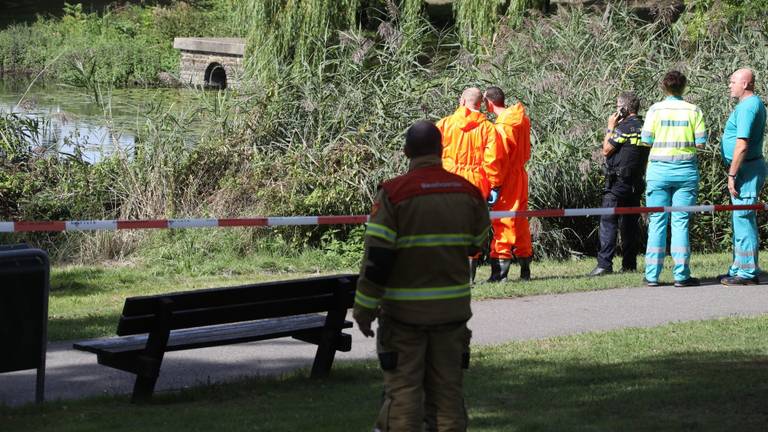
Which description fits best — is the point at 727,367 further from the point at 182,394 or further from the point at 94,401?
the point at 94,401

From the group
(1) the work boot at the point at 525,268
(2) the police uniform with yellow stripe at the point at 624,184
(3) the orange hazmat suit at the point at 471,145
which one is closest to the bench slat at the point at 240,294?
(3) the orange hazmat suit at the point at 471,145

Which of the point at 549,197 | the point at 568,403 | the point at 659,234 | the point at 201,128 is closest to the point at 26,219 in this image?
the point at 201,128

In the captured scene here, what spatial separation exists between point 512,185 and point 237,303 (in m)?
4.79

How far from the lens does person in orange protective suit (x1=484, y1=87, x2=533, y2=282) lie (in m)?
10.7

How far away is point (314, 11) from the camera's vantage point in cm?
1947

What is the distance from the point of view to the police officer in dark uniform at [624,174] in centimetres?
1118

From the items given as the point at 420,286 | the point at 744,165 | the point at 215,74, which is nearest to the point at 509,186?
the point at 744,165

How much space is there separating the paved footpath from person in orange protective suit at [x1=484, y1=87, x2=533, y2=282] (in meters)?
0.95

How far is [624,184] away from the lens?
11.4 meters

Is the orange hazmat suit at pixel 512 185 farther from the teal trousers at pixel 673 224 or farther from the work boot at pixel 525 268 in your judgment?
the teal trousers at pixel 673 224

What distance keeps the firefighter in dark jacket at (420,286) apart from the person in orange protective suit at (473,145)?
17.2 feet

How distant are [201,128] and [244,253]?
2.47 meters

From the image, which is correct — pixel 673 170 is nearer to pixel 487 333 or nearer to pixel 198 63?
pixel 487 333

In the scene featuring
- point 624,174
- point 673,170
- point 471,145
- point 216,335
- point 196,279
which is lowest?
point 196,279
